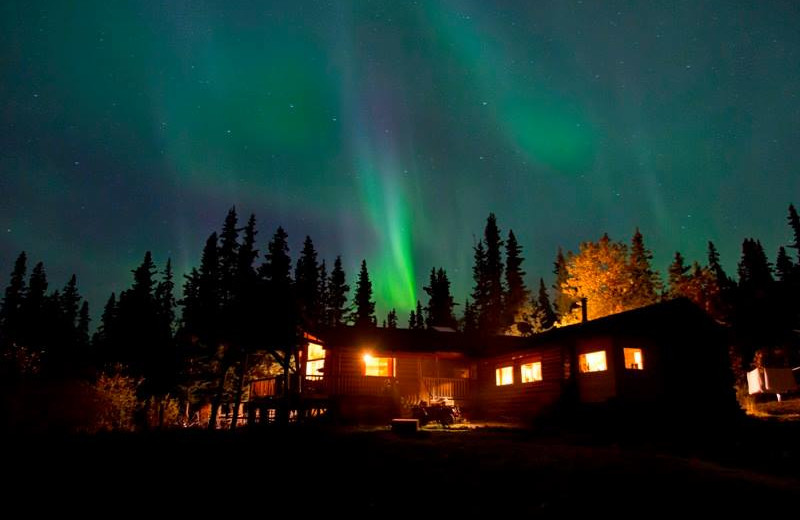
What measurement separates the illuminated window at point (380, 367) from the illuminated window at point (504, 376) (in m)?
6.83

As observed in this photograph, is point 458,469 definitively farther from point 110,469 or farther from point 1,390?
point 1,390

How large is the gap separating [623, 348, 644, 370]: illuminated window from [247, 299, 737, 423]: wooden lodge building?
6cm

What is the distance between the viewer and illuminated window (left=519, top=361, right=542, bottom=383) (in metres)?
27.7

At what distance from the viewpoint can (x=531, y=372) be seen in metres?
28.5

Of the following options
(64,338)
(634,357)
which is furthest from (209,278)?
A: (634,357)

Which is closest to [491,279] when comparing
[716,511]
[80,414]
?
[80,414]

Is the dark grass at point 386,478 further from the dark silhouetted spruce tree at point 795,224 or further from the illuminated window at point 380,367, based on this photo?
the dark silhouetted spruce tree at point 795,224

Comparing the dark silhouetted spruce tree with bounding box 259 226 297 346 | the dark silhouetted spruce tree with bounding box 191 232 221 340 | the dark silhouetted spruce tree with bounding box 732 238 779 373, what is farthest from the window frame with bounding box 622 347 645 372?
the dark silhouetted spruce tree with bounding box 191 232 221 340

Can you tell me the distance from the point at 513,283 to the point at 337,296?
29873mm

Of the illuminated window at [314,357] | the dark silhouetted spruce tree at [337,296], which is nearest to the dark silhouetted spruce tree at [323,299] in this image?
the dark silhouetted spruce tree at [337,296]

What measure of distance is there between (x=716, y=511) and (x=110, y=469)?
10978mm

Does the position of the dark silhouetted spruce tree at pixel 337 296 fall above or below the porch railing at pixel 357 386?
above

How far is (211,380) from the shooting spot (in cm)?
3484

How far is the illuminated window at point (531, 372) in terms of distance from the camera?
2767 cm
